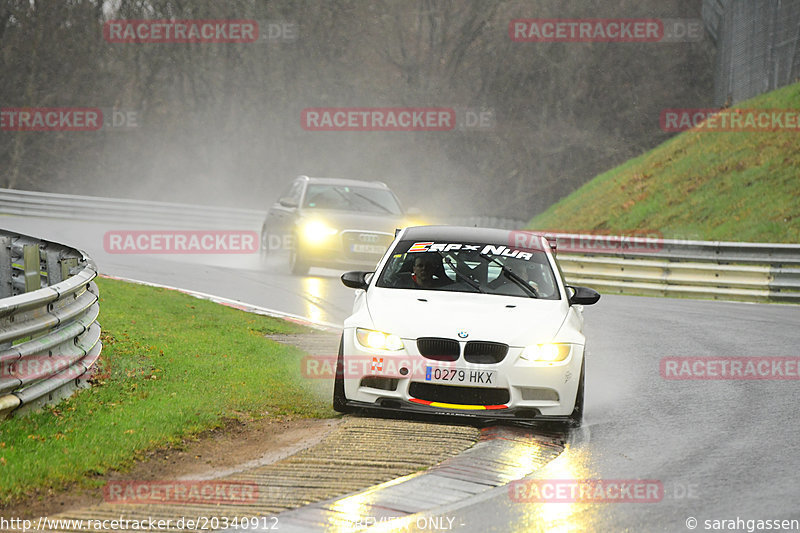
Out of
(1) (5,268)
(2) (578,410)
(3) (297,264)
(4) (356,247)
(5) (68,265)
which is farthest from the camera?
(3) (297,264)

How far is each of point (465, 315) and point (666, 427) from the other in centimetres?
177

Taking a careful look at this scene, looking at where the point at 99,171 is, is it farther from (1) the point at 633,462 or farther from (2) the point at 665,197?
(1) the point at 633,462

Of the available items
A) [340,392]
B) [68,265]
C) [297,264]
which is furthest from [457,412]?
[297,264]

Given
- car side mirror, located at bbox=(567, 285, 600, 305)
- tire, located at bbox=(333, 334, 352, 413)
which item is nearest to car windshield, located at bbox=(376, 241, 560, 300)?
car side mirror, located at bbox=(567, 285, 600, 305)

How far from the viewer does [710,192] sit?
1181 inches

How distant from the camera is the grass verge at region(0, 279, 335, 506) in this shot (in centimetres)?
643

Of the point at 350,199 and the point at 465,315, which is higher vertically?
the point at 350,199

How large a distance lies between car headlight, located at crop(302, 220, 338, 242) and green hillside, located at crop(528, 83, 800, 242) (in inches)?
460

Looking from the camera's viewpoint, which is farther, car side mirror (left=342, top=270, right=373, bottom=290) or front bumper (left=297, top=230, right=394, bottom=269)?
front bumper (left=297, top=230, right=394, bottom=269)

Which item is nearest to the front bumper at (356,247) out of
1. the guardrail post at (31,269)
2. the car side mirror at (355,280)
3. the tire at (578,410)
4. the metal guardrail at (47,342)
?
the guardrail post at (31,269)

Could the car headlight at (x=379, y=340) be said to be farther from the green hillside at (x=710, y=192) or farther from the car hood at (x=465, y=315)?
the green hillside at (x=710, y=192)

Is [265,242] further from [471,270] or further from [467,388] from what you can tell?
[467,388]

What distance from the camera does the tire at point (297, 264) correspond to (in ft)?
64.2

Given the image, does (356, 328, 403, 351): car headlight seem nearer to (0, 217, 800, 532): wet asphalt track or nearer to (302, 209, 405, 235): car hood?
(0, 217, 800, 532): wet asphalt track
